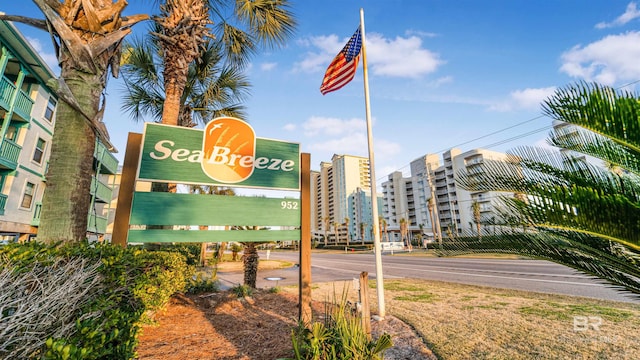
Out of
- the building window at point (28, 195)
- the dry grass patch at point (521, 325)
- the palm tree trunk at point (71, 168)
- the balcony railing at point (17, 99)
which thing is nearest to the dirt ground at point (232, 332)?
the dry grass patch at point (521, 325)

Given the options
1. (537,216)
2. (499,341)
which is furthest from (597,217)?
(499,341)

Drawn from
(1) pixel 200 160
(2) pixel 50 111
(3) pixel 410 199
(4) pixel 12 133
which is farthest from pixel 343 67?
(3) pixel 410 199

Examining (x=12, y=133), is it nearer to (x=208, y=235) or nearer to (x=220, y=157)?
(x=220, y=157)

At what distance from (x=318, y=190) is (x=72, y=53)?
13242 centimetres

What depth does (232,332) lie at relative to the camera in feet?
15.4

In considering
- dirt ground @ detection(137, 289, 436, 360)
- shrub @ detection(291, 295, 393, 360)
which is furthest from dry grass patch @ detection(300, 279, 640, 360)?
shrub @ detection(291, 295, 393, 360)

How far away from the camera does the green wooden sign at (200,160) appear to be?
4.30 metres

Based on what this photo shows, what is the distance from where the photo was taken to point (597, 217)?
230 cm

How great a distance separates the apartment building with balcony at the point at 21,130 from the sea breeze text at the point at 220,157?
343 inches

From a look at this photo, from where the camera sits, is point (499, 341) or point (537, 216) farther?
point (499, 341)

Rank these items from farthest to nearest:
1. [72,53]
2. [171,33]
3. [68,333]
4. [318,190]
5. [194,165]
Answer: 1. [318,190]
2. [171,33]
3. [194,165]
4. [72,53]
5. [68,333]

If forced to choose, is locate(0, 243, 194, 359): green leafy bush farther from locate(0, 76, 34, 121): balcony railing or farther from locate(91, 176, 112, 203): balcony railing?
locate(91, 176, 112, 203): balcony railing

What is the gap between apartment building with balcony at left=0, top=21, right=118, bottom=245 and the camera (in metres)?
11.0

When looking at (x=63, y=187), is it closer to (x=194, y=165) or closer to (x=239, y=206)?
(x=194, y=165)
